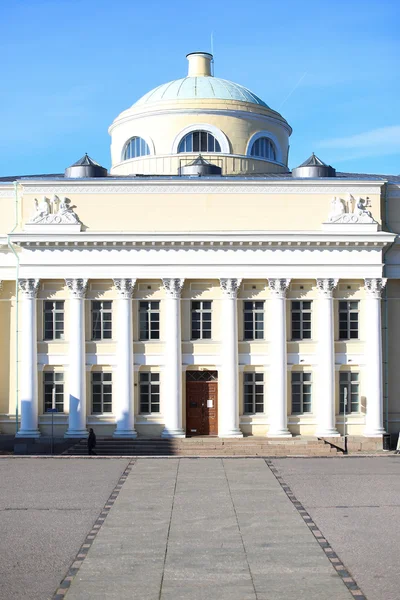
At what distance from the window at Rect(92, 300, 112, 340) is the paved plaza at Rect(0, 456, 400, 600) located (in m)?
11.1

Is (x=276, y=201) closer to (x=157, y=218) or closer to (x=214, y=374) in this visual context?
(x=157, y=218)

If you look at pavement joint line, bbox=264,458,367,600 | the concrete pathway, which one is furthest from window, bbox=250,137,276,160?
pavement joint line, bbox=264,458,367,600

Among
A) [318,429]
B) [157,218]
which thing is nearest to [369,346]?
[318,429]

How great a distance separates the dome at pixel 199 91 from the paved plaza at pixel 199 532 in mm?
27650

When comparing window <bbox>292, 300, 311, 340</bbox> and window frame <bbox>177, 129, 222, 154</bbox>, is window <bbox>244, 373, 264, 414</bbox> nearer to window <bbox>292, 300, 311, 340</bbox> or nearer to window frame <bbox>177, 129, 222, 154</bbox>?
window <bbox>292, 300, 311, 340</bbox>

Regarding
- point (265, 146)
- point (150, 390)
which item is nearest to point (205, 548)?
point (150, 390)

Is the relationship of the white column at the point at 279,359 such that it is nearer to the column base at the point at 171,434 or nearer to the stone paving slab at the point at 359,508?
the column base at the point at 171,434

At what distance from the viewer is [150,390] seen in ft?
140

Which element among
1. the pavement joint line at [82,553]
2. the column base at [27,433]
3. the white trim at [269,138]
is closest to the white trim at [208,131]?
the white trim at [269,138]

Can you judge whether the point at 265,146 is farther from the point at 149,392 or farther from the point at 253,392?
the point at 149,392

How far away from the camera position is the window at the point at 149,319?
42688 mm

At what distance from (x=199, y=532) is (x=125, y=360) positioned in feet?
69.5

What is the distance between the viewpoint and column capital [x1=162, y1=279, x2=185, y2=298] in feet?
138

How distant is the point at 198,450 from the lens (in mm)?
40438
